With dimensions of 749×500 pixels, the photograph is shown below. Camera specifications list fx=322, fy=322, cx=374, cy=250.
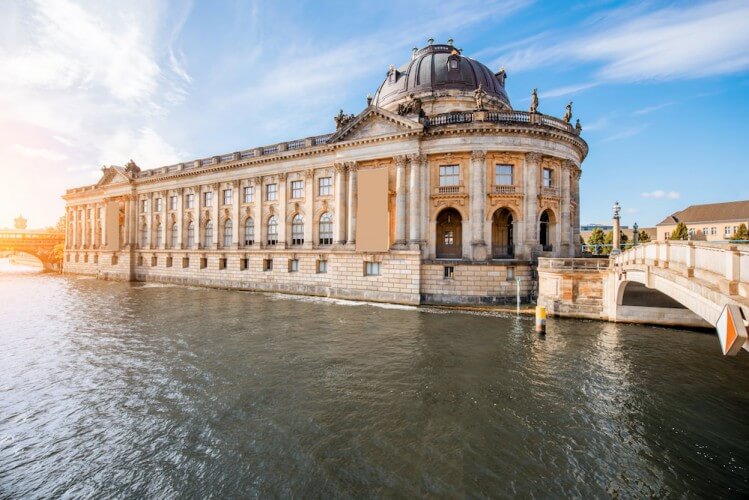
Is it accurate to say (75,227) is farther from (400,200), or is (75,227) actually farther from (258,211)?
(400,200)

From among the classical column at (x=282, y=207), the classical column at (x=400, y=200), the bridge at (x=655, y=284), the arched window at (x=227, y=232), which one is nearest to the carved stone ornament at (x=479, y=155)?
the classical column at (x=400, y=200)

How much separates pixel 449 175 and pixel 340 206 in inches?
395

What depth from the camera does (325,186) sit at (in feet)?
106

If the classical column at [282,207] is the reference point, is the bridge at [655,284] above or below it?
below

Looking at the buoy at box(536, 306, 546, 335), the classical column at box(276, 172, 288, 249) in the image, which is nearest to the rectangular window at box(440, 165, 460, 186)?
the buoy at box(536, 306, 546, 335)

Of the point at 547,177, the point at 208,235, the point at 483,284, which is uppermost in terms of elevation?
the point at 547,177

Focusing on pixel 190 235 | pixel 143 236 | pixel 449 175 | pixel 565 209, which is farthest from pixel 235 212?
pixel 565 209

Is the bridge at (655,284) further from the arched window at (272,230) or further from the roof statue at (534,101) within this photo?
the arched window at (272,230)

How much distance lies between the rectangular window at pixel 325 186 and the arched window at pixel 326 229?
6.83ft

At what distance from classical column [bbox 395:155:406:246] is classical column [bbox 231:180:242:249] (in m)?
20.2

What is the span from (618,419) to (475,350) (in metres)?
6.13

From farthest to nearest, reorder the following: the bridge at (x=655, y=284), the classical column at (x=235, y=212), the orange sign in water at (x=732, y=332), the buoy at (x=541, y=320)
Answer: the classical column at (x=235, y=212)
the buoy at (x=541, y=320)
the bridge at (x=655, y=284)
the orange sign in water at (x=732, y=332)

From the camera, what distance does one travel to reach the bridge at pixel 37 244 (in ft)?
187

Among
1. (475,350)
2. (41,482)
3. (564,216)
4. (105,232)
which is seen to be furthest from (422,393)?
(105,232)
